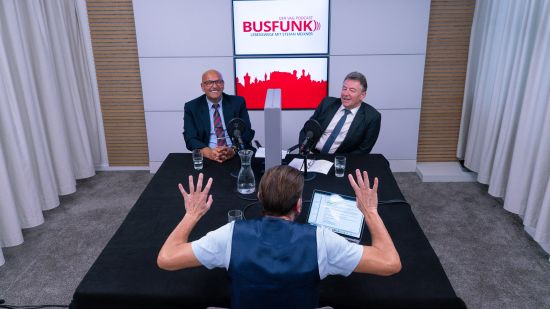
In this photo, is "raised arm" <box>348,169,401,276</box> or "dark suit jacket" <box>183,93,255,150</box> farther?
"dark suit jacket" <box>183,93,255,150</box>

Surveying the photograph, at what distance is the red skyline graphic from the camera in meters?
4.80

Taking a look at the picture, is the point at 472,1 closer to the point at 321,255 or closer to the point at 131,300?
the point at 321,255

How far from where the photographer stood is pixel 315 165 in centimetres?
312

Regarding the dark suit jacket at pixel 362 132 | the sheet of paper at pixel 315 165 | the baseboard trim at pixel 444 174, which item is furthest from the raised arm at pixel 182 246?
the baseboard trim at pixel 444 174

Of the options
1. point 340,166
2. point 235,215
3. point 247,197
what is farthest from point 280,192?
point 340,166

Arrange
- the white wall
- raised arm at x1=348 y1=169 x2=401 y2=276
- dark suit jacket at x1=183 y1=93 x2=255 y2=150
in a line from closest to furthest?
raised arm at x1=348 y1=169 x2=401 y2=276
dark suit jacket at x1=183 y1=93 x2=255 y2=150
the white wall

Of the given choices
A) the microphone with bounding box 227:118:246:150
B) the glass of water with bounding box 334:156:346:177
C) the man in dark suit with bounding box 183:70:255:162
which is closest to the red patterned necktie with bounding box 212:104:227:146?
the man in dark suit with bounding box 183:70:255:162

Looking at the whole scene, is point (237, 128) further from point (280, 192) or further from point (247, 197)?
point (280, 192)

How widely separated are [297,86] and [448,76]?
1.71 meters

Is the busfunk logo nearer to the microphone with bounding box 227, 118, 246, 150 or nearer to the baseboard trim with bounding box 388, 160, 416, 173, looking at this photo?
the baseboard trim with bounding box 388, 160, 416, 173

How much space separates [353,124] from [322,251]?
2.21 metres

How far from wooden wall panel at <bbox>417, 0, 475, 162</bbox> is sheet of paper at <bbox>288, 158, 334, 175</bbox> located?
242cm

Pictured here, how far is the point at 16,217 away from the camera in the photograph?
3.52m

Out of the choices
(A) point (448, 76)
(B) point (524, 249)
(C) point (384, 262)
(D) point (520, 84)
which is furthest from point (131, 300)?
(A) point (448, 76)
